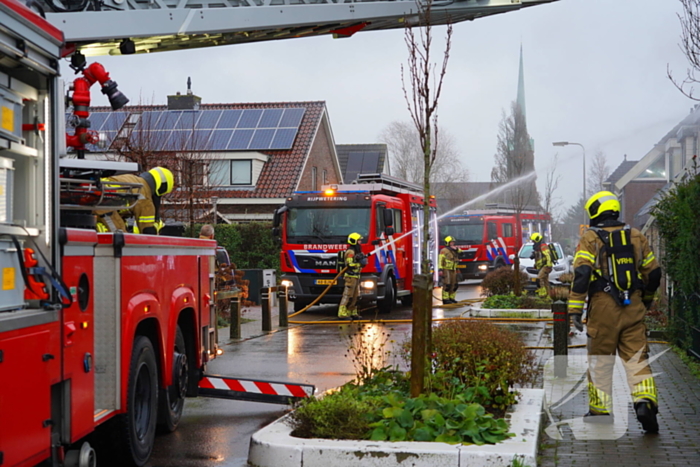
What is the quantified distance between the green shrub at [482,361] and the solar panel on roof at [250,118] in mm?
31774

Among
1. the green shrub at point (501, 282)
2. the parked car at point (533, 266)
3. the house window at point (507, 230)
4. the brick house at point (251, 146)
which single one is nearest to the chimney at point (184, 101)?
the brick house at point (251, 146)

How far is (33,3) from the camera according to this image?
203 inches

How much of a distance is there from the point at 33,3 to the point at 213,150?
31.4 m

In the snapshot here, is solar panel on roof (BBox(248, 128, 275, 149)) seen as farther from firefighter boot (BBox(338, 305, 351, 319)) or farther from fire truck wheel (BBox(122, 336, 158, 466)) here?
fire truck wheel (BBox(122, 336, 158, 466))

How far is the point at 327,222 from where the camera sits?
2109 centimetres

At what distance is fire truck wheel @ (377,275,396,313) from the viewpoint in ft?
69.9

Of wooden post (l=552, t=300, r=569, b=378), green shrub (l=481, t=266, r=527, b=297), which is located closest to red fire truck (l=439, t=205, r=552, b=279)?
green shrub (l=481, t=266, r=527, b=297)

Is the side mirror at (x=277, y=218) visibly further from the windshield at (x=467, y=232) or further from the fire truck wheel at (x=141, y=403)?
the windshield at (x=467, y=232)

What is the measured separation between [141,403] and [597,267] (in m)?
3.70

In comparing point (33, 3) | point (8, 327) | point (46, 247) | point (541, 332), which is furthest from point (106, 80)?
point (541, 332)

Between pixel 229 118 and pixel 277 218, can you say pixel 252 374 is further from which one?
pixel 229 118

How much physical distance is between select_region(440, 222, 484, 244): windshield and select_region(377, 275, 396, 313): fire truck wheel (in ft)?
61.4

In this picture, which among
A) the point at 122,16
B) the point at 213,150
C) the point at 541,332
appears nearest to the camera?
the point at 122,16

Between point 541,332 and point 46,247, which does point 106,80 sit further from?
point 541,332
